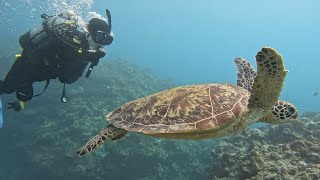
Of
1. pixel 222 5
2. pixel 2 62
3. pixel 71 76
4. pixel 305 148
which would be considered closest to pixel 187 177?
pixel 305 148

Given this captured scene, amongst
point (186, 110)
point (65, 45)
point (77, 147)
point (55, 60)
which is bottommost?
point (77, 147)

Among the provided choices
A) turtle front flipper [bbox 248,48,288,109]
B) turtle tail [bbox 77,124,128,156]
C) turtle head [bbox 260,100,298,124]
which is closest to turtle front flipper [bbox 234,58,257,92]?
turtle head [bbox 260,100,298,124]

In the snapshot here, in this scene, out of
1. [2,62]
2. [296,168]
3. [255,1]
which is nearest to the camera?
[296,168]

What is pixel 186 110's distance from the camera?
416cm

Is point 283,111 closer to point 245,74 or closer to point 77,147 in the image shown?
point 245,74

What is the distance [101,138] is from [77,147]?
6.64 m

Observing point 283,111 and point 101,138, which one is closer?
point 283,111

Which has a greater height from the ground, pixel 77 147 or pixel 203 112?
Result: pixel 203 112

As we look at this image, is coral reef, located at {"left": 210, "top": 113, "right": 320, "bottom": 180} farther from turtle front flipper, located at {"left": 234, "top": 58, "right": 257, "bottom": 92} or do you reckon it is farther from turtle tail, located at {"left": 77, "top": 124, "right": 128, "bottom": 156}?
turtle tail, located at {"left": 77, "top": 124, "right": 128, "bottom": 156}

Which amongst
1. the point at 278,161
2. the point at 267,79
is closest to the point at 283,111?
the point at 267,79

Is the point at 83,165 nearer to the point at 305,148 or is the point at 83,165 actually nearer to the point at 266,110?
the point at 305,148

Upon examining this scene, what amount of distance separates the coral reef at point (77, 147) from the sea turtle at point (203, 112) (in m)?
6.12

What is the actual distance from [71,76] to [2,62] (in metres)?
14.0

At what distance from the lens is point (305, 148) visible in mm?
6660
